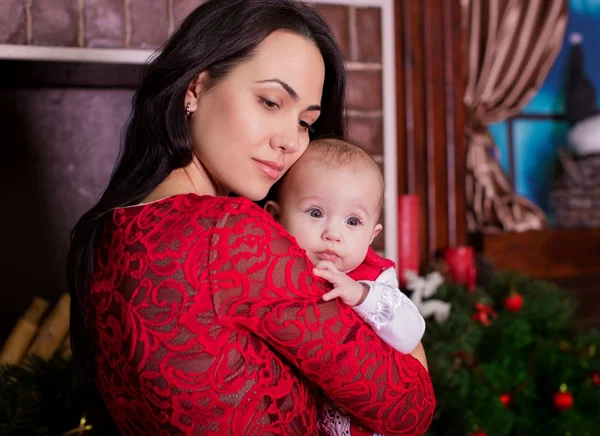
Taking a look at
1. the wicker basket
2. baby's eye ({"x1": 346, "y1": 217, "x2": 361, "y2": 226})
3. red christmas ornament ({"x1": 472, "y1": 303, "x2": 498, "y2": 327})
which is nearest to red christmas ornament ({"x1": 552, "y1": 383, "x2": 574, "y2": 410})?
red christmas ornament ({"x1": 472, "y1": 303, "x2": 498, "y2": 327})

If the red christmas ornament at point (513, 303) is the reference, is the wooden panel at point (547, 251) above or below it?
below

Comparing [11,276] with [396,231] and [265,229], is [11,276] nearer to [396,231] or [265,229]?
[396,231]

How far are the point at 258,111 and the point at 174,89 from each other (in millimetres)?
164

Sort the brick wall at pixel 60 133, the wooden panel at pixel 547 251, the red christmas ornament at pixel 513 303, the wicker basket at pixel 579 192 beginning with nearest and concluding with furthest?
the brick wall at pixel 60 133 → the red christmas ornament at pixel 513 303 → the wooden panel at pixel 547 251 → the wicker basket at pixel 579 192

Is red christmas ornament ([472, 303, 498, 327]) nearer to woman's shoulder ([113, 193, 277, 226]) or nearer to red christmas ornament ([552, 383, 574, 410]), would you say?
red christmas ornament ([552, 383, 574, 410])

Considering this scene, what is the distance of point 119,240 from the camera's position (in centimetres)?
107

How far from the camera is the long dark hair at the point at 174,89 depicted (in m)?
1.19

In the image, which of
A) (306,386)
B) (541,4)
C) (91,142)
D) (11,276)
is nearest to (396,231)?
(91,142)

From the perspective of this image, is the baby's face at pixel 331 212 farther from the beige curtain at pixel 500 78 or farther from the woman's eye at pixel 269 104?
the beige curtain at pixel 500 78

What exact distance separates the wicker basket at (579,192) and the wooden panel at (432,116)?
1110mm

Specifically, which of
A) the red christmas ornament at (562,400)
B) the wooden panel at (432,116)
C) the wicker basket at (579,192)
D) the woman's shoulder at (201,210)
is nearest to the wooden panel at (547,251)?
the wicker basket at (579,192)

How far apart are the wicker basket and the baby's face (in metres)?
3.14

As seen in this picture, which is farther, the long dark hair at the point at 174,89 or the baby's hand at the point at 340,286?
the long dark hair at the point at 174,89

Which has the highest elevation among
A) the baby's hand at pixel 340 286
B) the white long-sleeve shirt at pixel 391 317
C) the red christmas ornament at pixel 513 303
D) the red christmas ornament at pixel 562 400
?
the baby's hand at pixel 340 286
